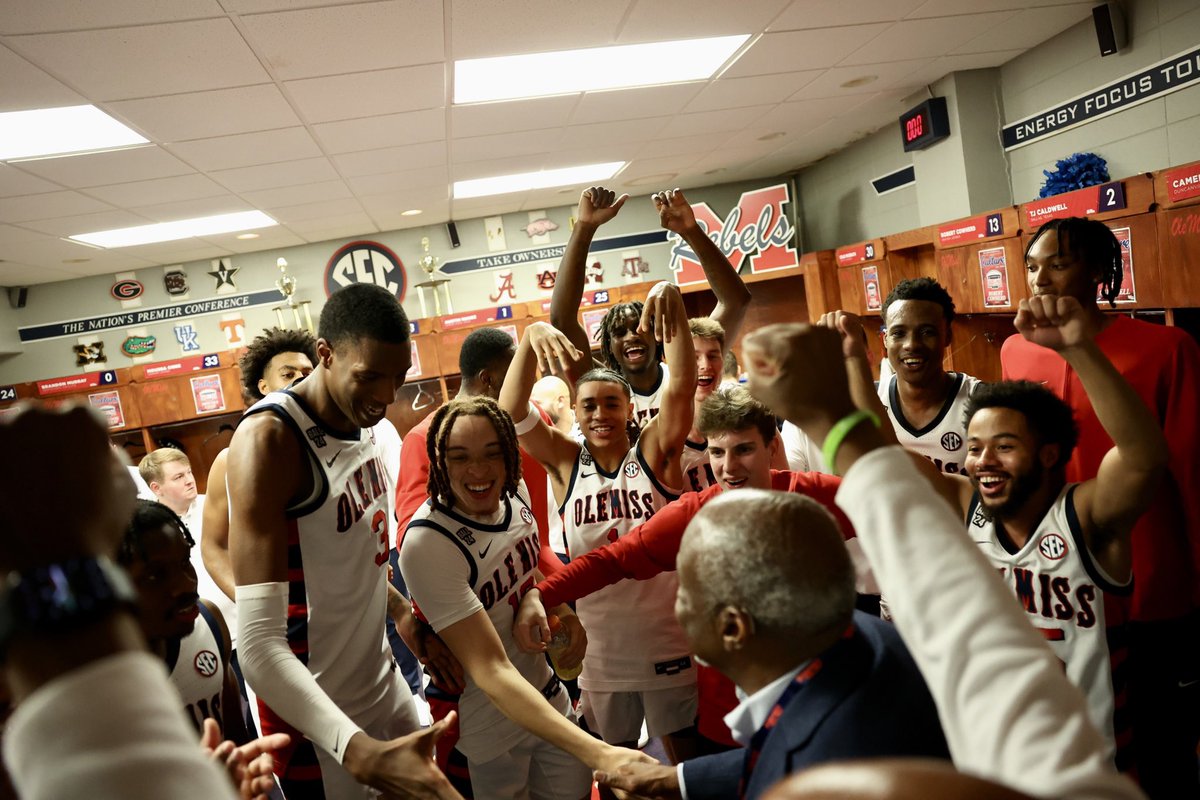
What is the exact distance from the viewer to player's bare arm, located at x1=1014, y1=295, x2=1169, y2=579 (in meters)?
1.48

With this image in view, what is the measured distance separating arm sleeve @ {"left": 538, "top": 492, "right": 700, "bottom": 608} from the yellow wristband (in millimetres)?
1179

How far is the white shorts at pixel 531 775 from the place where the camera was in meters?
1.88

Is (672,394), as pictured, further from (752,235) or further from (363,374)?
(752,235)

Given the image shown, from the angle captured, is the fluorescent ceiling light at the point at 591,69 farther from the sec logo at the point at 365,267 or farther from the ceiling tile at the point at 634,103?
the sec logo at the point at 365,267

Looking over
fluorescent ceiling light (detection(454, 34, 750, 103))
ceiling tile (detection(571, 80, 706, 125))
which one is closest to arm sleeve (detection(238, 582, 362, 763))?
fluorescent ceiling light (detection(454, 34, 750, 103))

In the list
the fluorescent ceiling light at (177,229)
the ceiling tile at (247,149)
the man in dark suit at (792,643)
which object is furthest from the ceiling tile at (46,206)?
the man in dark suit at (792,643)

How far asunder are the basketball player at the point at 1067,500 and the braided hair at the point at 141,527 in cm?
171

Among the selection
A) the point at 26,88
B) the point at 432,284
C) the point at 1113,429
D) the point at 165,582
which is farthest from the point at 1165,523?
the point at 432,284

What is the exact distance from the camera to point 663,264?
9.79 metres

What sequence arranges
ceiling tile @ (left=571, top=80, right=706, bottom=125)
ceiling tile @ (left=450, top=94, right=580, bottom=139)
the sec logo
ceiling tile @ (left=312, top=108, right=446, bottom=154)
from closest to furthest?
ceiling tile @ (left=312, top=108, right=446, bottom=154) < ceiling tile @ (left=450, top=94, right=580, bottom=139) < ceiling tile @ (left=571, top=80, right=706, bottom=125) < the sec logo

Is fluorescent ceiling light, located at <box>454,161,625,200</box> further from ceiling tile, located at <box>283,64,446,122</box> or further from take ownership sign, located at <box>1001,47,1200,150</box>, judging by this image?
take ownership sign, located at <box>1001,47,1200,150</box>

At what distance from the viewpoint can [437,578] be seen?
5.69 feet

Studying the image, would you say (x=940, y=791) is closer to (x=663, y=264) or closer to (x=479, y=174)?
(x=479, y=174)

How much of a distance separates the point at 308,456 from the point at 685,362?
1179mm
